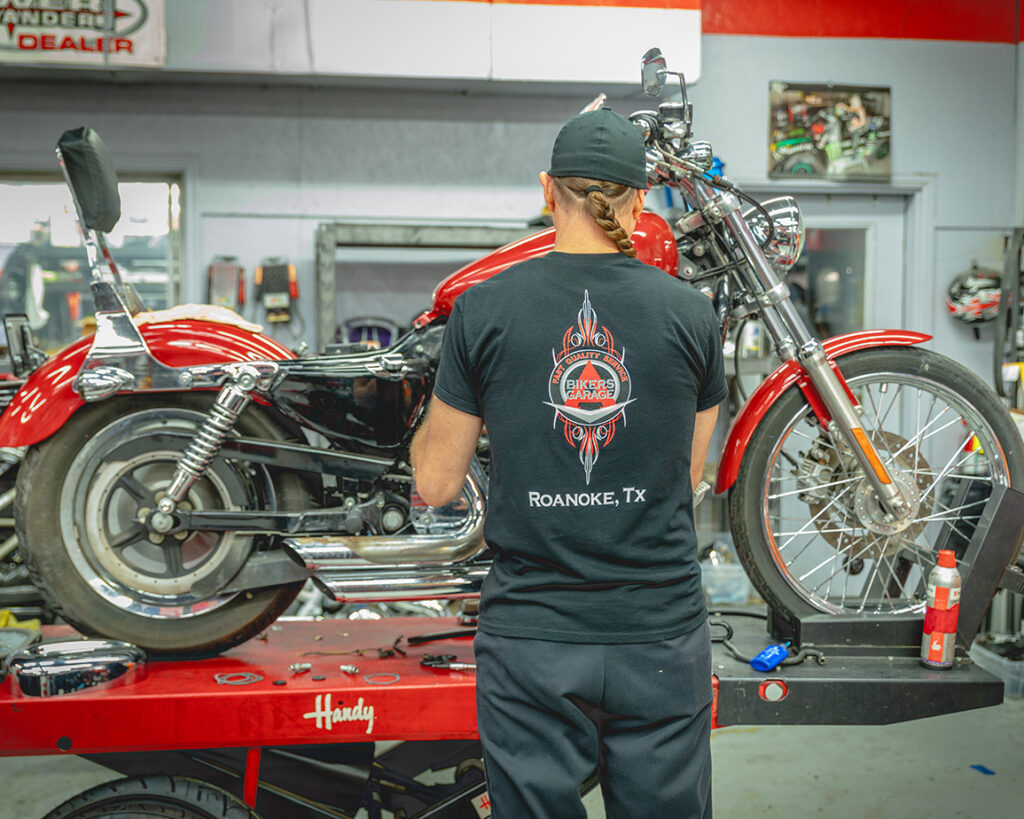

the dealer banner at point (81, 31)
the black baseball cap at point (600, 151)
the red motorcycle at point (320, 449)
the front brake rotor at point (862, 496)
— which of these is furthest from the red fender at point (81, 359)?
the dealer banner at point (81, 31)

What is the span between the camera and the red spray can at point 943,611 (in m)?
2.05

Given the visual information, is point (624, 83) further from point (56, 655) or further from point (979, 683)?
point (56, 655)

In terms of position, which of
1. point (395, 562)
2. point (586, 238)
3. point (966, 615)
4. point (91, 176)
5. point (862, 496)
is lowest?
point (966, 615)

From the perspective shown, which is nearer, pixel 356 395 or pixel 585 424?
pixel 585 424

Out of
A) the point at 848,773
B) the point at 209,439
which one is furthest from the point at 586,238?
the point at 848,773

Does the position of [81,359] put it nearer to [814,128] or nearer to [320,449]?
[320,449]

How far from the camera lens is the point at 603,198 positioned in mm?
1325

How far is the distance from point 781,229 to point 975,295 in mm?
3629

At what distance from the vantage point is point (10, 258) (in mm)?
5094

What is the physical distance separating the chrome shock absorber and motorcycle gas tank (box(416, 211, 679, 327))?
1.64 feet

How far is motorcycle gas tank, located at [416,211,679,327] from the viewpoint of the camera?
2146mm

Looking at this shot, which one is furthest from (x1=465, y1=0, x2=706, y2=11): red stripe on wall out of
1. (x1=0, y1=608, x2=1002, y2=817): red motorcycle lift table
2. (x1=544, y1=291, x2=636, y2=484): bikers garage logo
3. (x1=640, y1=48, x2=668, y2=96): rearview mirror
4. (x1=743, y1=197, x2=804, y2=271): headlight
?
(x1=544, y1=291, x2=636, y2=484): bikers garage logo

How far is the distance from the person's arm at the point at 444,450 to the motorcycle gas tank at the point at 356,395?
0.79 m

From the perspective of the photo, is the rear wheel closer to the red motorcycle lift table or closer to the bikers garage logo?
the red motorcycle lift table
